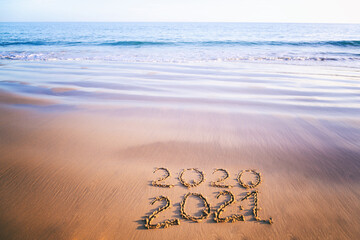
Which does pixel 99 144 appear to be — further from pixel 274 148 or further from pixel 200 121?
pixel 274 148

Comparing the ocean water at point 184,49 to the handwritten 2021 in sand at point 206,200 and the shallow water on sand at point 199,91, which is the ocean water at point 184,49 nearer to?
the shallow water on sand at point 199,91

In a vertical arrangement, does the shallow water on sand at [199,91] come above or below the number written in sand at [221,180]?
above

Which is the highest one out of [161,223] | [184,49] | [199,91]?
[184,49]

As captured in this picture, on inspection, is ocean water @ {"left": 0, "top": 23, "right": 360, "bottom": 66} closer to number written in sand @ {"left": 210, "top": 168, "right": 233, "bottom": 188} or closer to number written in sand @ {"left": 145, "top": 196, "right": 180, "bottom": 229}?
number written in sand @ {"left": 210, "top": 168, "right": 233, "bottom": 188}

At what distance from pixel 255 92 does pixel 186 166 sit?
3.16 m

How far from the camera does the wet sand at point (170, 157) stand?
5.23 ft

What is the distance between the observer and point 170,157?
7.82 feet

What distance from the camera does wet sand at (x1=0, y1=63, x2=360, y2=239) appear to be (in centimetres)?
159

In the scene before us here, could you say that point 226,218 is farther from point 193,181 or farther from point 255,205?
point 193,181

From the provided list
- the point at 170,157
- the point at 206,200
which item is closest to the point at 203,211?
the point at 206,200

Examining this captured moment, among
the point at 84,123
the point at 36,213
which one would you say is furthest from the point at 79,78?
the point at 36,213

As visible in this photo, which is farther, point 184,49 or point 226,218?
point 184,49

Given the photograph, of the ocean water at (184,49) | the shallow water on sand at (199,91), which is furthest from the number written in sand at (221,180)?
the ocean water at (184,49)

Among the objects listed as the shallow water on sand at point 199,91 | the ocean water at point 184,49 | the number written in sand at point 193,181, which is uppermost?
the ocean water at point 184,49
